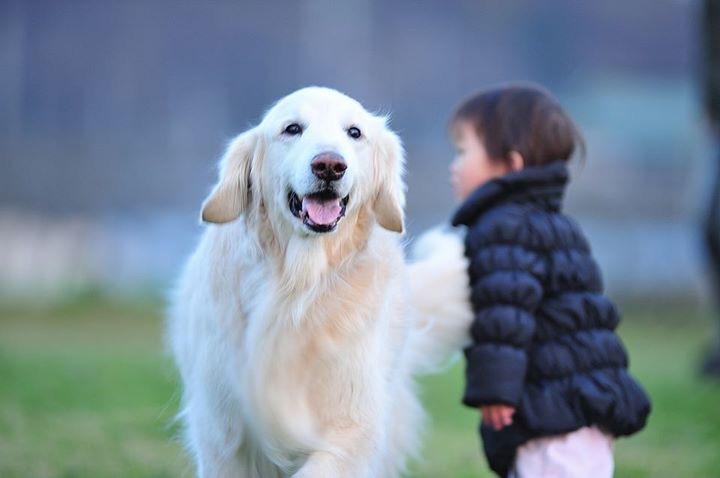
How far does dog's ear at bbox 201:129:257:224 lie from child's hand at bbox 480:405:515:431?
116cm

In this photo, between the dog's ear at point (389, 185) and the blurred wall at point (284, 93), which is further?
the blurred wall at point (284, 93)

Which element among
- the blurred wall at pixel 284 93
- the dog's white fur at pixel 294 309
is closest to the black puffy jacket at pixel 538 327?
the dog's white fur at pixel 294 309

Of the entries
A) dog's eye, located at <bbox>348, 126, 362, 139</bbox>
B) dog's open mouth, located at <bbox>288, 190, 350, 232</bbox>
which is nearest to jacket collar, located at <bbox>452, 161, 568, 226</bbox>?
dog's eye, located at <bbox>348, 126, 362, 139</bbox>

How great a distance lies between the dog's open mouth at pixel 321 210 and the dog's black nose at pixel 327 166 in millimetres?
78

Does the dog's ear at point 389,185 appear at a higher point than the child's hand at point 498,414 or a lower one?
higher

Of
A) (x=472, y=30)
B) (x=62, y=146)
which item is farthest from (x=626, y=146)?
(x=62, y=146)

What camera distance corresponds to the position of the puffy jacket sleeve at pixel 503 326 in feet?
13.5

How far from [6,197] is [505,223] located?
16.4 meters

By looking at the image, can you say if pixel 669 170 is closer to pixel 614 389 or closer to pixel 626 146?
pixel 626 146

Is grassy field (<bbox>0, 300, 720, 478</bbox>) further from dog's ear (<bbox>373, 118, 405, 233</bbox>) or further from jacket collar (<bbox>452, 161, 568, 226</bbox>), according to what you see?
jacket collar (<bbox>452, 161, 568, 226</bbox>)

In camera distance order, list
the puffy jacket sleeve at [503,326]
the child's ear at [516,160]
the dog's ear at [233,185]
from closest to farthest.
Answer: the dog's ear at [233,185] < the puffy jacket sleeve at [503,326] < the child's ear at [516,160]

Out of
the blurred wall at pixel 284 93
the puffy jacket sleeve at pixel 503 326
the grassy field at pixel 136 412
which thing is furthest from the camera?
the blurred wall at pixel 284 93

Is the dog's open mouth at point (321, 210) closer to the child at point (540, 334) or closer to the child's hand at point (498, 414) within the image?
the child at point (540, 334)

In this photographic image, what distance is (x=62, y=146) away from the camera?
2159 cm
